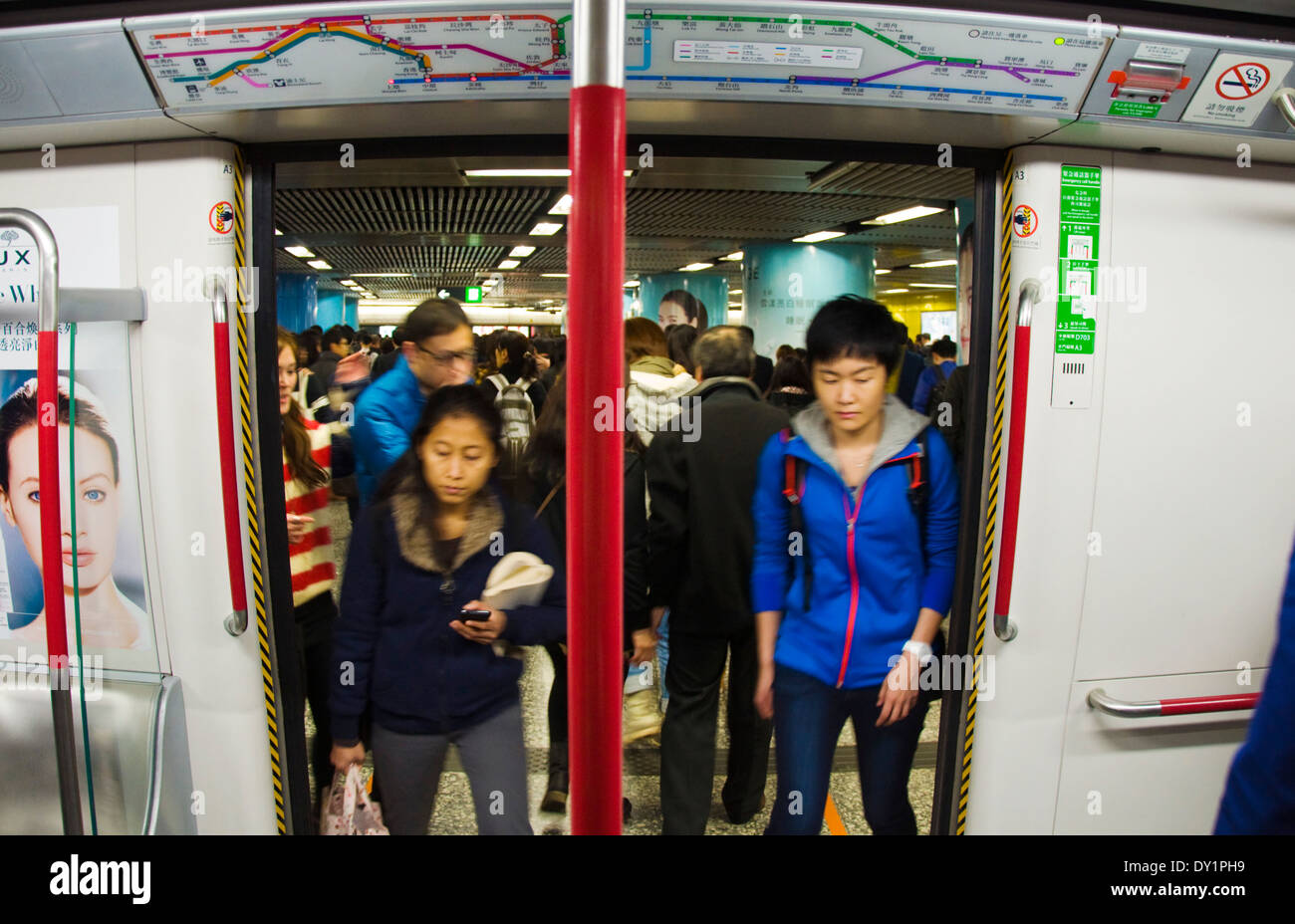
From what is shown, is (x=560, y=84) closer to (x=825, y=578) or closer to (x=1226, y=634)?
(x=825, y=578)

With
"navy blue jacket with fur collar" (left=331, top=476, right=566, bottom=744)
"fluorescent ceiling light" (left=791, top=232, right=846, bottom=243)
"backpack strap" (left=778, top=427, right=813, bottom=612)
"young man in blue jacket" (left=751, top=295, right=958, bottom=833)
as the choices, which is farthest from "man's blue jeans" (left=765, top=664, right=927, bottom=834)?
"fluorescent ceiling light" (left=791, top=232, right=846, bottom=243)

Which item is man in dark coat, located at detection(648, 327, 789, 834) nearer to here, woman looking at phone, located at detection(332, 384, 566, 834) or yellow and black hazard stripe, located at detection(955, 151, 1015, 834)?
woman looking at phone, located at detection(332, 384, 566, 834)

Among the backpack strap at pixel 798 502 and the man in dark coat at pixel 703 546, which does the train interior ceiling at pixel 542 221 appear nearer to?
the man in dark coat at pixel 703 546

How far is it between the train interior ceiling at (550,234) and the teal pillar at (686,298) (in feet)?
0.23

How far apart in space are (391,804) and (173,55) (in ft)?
6.62

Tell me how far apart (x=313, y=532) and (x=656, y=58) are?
1719mm

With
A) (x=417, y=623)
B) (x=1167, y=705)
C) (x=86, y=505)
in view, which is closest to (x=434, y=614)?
(x=417, y=623)

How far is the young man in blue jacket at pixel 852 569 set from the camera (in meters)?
2.20

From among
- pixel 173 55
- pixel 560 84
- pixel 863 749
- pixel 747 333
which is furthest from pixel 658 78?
pixel 863 749

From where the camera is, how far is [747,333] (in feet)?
8.13

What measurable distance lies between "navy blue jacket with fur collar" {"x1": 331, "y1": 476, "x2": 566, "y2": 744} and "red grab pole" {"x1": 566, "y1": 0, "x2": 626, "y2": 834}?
1.18 metres

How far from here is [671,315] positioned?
2717mm

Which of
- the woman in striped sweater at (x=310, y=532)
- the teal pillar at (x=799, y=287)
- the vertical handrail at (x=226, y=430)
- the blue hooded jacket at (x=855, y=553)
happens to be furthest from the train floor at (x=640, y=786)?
the teal pillar at (x=799, y=287)

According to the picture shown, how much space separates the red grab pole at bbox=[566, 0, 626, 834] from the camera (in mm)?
881
